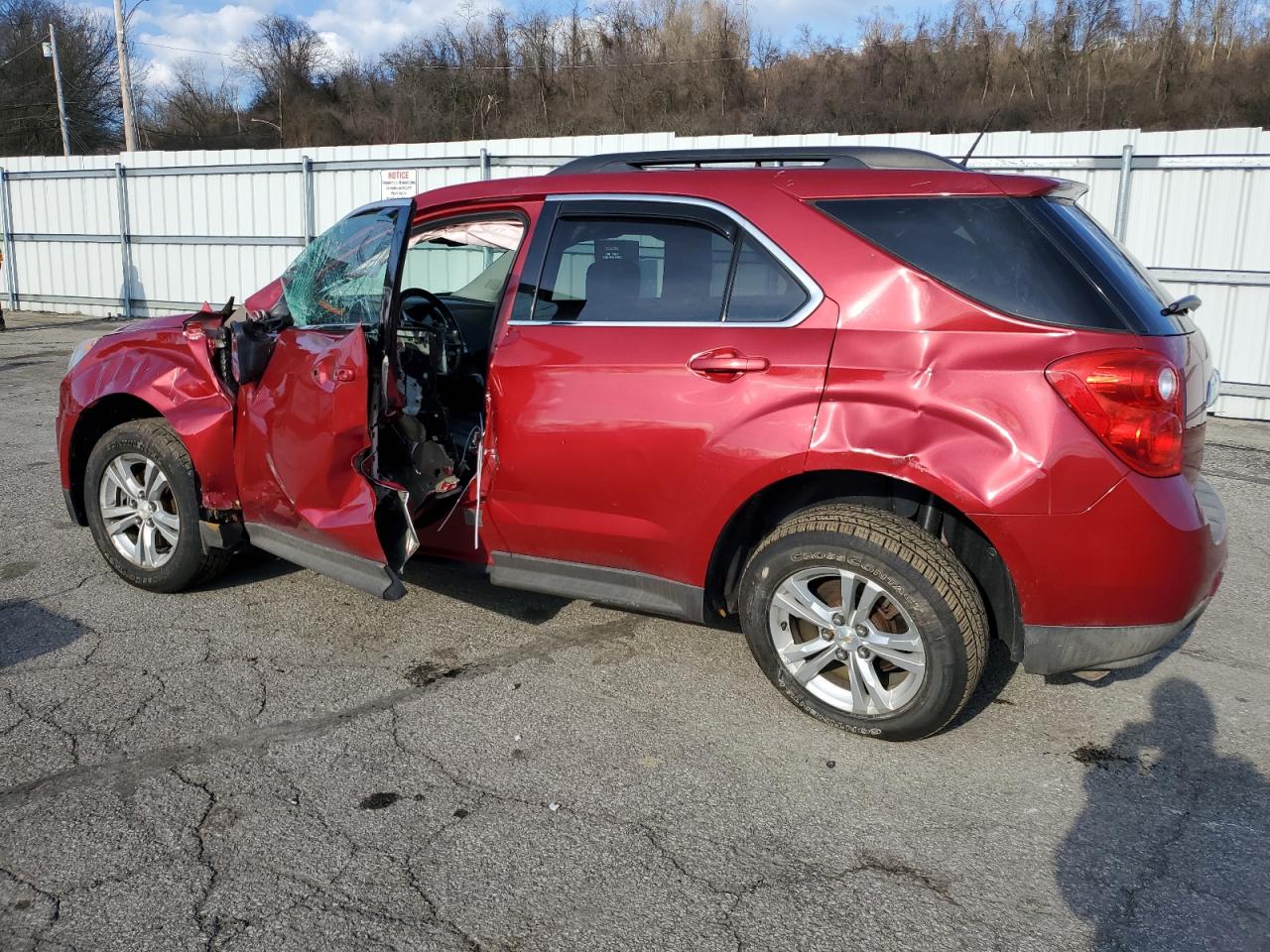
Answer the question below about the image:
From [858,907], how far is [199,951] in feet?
5.35

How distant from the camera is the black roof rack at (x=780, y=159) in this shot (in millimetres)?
3607

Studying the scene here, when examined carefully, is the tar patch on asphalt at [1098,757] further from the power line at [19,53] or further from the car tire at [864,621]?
the power line at [19,53]

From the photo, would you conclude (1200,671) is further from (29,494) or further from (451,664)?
(29,494)

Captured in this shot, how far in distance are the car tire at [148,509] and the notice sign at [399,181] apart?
1016 centimetres

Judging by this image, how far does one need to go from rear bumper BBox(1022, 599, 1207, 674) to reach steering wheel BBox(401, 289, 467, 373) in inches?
106

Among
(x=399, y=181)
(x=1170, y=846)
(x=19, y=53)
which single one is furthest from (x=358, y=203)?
(x=19, y=53)

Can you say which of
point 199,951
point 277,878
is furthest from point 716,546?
point 199,951

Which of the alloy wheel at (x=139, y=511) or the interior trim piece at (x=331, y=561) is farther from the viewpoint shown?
the alloy wheel at (x=139, y=511)

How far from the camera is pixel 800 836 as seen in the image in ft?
9.73

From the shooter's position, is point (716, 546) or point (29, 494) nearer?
point (716, 546)

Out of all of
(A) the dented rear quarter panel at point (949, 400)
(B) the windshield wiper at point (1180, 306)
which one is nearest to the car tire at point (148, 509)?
(A) the dented rear quarter panel at point (949, 400)

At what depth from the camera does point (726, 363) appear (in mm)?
3455

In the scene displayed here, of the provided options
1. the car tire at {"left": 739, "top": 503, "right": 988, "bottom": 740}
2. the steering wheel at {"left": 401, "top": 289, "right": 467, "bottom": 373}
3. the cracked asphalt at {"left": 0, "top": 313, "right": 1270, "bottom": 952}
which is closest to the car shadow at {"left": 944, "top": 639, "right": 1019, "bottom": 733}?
the cracked asphalt at {"left": 0, "top": 313, "right": 1270, "bottom": 952}

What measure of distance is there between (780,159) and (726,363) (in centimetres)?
96
